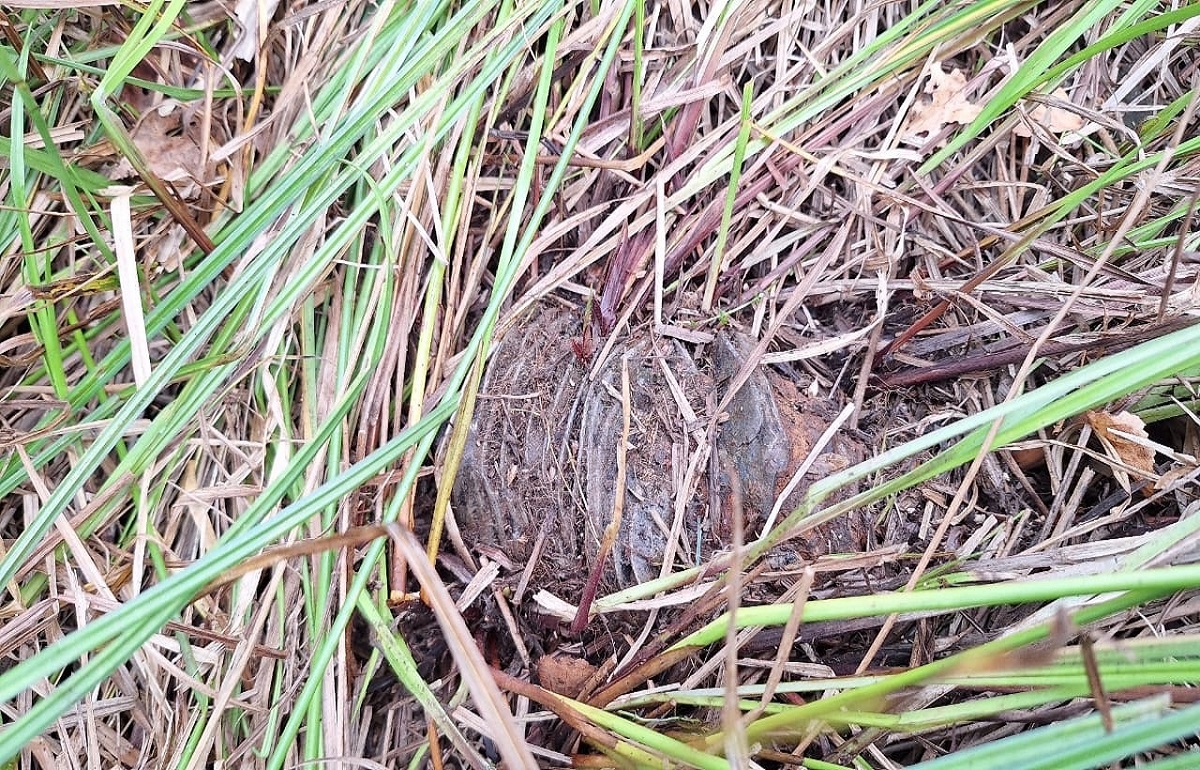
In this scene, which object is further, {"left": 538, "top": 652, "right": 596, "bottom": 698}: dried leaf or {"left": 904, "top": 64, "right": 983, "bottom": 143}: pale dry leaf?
{"left": 904, "top": 64, "right": 983, "bottom": 143}: pale dry leaf

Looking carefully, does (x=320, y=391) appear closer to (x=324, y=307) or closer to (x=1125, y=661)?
(x=324, y=307)

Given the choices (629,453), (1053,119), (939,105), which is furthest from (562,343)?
(1053,119)

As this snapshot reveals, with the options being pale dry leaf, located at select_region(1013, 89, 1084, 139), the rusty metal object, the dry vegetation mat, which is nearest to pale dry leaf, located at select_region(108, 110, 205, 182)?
the dry vegetation mat

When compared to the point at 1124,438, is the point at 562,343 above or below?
above

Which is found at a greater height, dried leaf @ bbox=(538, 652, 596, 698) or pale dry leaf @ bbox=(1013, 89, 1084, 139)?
pale dry leaf @ bbox=(1013, 89, 1084, 139)

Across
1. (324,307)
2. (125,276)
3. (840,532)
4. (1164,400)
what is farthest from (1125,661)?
(125,276)

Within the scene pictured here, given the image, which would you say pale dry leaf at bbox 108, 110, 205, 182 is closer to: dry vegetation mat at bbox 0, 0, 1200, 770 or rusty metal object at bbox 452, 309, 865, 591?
dry vegetation mat at bbox 0, 0, 1200, 770

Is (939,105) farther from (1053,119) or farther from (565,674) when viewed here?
(565,674)
